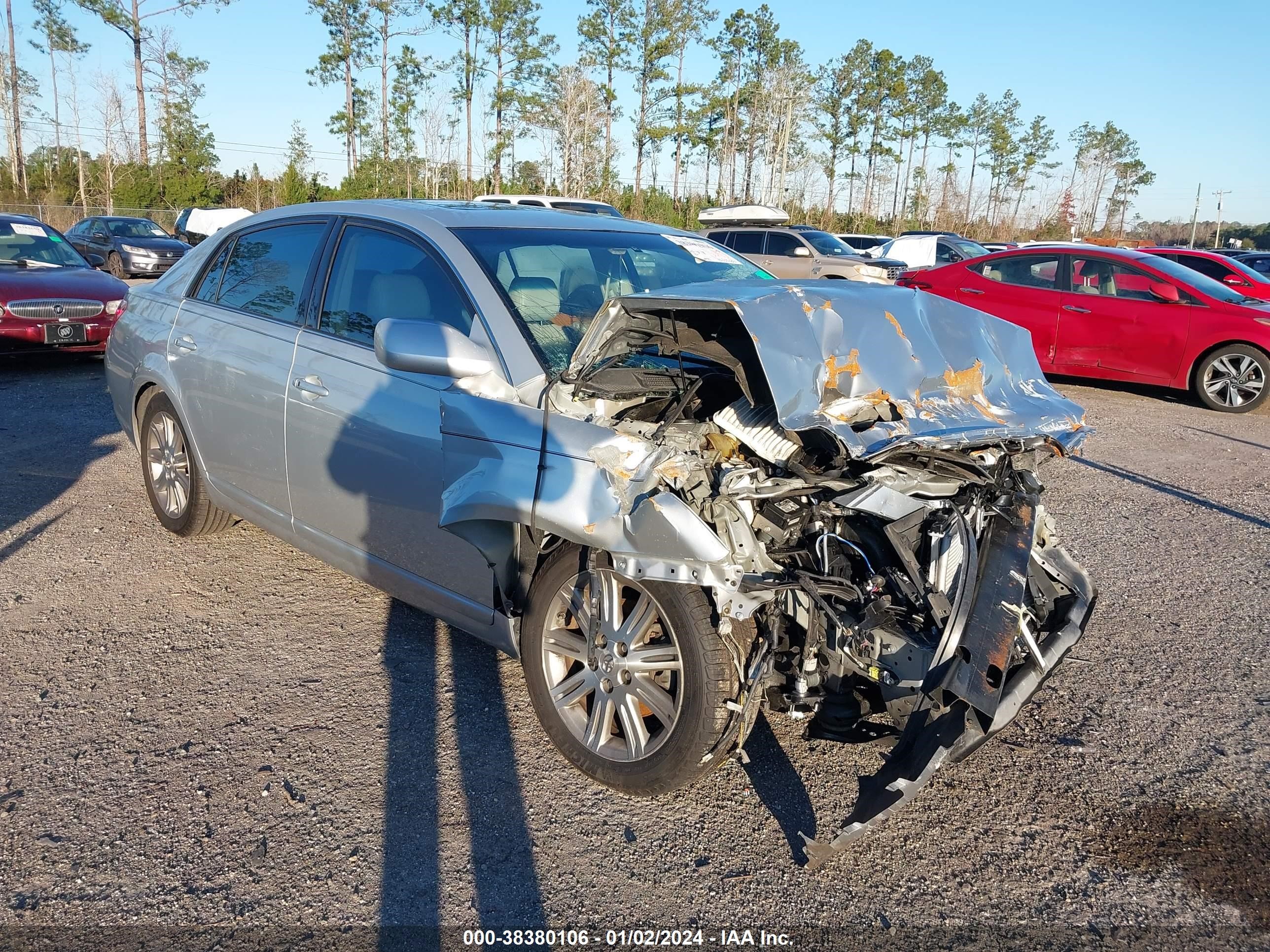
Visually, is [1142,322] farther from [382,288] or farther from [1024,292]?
[382,288]

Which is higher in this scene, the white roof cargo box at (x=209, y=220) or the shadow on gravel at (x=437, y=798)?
the white roof cargo box at (x=209, y=220)

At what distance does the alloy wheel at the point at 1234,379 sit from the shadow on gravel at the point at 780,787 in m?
9.26

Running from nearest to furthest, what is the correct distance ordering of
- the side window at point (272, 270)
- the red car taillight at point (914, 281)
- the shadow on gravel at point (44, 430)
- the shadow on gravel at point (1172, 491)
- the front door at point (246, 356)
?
the front door at point (246, 356) → the side window at point (272, 270) → the shadow on gravel at point (44, 430) → the shadow on gravel at point (1172, 491) → the red car taillight at point (914, 281)

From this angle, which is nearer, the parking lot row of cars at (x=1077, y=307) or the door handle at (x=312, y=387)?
the door handle at (x=312, y=387)

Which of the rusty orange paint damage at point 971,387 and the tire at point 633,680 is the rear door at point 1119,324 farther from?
the tire at point 633,680

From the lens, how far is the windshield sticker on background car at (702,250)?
4.43 metres

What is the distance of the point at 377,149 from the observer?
1799 inches

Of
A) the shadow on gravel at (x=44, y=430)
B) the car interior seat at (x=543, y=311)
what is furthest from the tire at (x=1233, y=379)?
the shadow on gravel at (x=44, y=430)

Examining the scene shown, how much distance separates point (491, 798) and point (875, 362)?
6.08ft

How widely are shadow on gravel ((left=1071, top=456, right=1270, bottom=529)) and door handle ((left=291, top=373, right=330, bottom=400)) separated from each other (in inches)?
184

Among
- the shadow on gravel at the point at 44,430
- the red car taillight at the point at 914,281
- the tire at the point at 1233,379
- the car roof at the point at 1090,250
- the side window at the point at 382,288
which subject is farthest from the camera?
the red car taillight at the point at 914,281

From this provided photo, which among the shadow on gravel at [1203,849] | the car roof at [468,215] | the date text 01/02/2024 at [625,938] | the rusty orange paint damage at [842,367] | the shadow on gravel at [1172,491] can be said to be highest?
the car roof at [468,215]

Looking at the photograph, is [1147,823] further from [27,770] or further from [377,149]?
[377,149]

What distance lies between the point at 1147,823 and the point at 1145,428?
7344 mm
